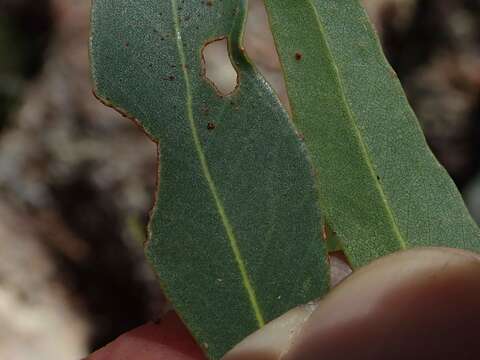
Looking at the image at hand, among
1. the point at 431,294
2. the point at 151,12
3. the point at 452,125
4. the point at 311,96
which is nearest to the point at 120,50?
the point at 151,12

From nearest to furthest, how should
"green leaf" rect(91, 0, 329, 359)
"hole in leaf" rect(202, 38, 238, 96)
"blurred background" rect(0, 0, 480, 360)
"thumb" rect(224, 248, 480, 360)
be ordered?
"thumb" rect(224, 248, 480, 360)
"green leaf" rect(91, 0, 329, 359)
"hole in leaf" rect(202, 38, 238, 96)
"blurred background" rect(0, 0, 480, 360)

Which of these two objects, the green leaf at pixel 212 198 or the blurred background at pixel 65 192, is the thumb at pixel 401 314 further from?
the blurred background at pixel 65 192

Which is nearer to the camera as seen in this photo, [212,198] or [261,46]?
[212,198]

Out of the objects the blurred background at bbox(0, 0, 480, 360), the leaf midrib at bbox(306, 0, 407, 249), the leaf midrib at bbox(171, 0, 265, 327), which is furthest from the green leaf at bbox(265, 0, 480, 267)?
the blurred background at bbox(0, 0, 480, 360)

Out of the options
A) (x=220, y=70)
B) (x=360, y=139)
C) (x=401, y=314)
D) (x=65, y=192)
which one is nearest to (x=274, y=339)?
(x=401, y=314)

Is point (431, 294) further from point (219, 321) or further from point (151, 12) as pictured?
point (151, 12)

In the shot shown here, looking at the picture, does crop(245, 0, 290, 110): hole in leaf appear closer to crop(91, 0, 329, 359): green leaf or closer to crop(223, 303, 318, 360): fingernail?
crop(91, 0, 329, 359): green leaf

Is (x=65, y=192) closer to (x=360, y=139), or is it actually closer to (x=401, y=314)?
(x=360, y=139)
